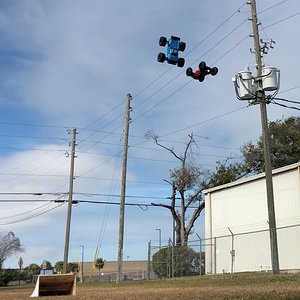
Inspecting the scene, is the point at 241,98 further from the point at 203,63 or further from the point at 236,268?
the point at 236,268

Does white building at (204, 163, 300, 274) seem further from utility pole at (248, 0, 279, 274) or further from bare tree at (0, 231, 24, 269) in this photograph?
bare tree at (0, 231, 24, 269)

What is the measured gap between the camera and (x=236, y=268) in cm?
3334

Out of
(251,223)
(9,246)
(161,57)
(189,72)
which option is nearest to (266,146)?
(189,72)

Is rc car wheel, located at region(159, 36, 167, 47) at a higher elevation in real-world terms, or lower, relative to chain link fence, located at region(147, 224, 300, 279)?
higher

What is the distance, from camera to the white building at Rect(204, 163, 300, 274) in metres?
30.1

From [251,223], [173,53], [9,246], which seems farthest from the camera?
[9,246]

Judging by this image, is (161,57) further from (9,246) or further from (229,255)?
(9,246)

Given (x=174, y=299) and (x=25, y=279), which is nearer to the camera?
(x=174, y=299)

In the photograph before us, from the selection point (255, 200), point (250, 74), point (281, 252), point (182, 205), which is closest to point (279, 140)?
point (182, 205)

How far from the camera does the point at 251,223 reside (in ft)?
112

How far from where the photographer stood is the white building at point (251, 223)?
98.6ft

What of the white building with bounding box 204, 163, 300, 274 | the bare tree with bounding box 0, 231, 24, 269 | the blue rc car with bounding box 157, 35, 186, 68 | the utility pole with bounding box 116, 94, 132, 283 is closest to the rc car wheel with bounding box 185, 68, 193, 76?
the blue rc car with bounding box 157, 35, 186, 68

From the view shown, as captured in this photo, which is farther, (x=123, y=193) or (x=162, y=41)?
(x=123, y=193)

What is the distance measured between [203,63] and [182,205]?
46.3m
